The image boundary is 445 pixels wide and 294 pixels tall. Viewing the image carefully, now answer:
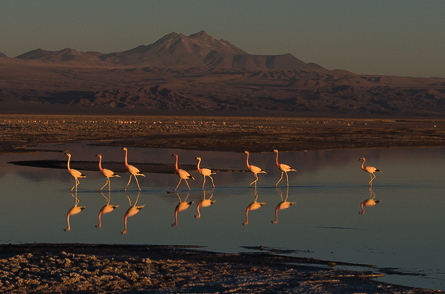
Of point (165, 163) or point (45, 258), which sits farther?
point (165, 163)

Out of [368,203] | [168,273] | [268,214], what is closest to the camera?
[168,273]

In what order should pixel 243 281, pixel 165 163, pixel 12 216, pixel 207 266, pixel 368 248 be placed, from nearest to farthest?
1. pixel 243 281
2. pixel 207 266
3. pixel 368 248
4. pixel 12 216
5. pixel 165 163

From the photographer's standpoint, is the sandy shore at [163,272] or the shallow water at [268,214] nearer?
the sandy shore at [163,272]

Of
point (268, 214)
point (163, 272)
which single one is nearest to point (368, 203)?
point (268, 214)

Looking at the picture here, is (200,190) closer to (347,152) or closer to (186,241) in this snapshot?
(186,241)

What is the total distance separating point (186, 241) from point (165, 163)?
17925 mm

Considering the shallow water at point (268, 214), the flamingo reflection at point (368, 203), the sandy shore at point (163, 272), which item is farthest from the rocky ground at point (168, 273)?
the flamingo reflection at point (368, 203)

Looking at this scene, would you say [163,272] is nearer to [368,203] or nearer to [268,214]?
[268,214]

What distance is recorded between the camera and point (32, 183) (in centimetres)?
2461

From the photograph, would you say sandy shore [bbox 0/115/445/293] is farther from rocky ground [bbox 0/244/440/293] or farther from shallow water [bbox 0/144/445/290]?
shallow water [bbox 0/144/445/290]

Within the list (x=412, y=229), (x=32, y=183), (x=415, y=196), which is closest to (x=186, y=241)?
(x=412, y=229)

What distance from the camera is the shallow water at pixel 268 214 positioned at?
13984mm

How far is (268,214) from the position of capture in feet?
60.3

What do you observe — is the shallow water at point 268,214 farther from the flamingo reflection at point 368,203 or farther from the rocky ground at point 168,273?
the rocky ground at point 168,273
